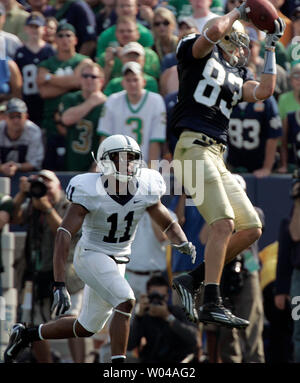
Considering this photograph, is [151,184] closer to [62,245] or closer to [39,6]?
[62,245]

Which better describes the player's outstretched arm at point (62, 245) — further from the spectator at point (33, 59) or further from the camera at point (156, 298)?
the spectator at point (33, 59)

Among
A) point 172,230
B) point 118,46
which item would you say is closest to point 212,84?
point 172,230

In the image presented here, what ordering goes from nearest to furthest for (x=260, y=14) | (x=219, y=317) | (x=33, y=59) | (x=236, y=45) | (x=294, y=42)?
(x=219, y=317) → (x=260, y=14) → (x=236, y=45) → (x=294, y=42) → (x=33, y=59)

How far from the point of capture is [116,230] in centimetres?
835

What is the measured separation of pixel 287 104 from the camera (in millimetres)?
10719

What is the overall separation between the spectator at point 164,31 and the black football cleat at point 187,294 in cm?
390

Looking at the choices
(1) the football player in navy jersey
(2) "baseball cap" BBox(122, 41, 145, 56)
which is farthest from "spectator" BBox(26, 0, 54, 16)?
(1) the football player in navy jersey

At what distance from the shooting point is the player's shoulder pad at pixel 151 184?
8.33 metres

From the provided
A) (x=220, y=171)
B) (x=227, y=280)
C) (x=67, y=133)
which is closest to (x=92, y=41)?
(x=67, y=133)

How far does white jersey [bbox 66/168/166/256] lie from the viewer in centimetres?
815

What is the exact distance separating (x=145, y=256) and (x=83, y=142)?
4.31ft

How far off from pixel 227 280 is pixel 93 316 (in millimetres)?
1726

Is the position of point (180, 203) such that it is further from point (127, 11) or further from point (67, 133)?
point (127, 11)

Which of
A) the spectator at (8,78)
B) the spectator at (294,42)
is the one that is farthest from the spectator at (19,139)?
the spectator at (294,42)
